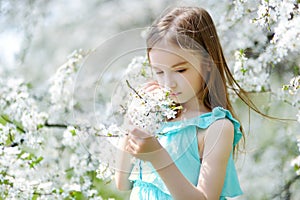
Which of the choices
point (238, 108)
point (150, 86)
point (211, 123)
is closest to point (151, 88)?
point (150, 86)

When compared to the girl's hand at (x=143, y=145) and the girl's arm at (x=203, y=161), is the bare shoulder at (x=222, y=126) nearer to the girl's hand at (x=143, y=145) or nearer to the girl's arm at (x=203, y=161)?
the girl's arm at (x=203, y=161)

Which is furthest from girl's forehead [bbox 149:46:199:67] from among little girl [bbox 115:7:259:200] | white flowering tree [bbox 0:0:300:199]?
white flowering tree [bbox 0:0:300:199]

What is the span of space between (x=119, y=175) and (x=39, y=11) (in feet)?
6.79

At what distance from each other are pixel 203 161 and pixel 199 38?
0.20 meters

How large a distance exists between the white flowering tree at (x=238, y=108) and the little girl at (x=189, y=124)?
1.01 ft

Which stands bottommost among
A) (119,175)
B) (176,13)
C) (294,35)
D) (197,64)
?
(119,175)

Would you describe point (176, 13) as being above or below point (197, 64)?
above

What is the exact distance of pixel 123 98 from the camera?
1004 mm

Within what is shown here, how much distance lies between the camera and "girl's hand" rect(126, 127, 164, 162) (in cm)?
87

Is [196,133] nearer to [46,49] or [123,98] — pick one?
[123,98]

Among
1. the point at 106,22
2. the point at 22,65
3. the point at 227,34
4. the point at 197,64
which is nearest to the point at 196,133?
the point at 197,64

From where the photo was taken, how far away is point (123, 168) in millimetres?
1045

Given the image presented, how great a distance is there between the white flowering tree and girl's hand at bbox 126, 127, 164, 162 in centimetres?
43

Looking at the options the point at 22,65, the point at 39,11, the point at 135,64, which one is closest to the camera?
the point at 135,64
